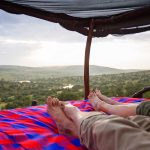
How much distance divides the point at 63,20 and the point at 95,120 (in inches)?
82.7

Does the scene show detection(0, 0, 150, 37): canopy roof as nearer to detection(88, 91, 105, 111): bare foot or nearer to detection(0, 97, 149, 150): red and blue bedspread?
detection(88, 91, 105, 111): bare foot

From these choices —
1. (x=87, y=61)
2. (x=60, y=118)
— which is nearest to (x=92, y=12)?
(x=87, y=61)

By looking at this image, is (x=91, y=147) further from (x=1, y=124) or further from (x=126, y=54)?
(x=126, y=54)

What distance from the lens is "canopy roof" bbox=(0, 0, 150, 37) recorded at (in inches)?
101

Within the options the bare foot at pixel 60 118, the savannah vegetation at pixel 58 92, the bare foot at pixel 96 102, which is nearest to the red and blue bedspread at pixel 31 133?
the bare foot at pixel 60 118

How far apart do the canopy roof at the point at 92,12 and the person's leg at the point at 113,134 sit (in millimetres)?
1716

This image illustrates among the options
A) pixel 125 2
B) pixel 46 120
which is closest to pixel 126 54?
pixel 125 2

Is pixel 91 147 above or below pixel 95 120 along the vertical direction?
below

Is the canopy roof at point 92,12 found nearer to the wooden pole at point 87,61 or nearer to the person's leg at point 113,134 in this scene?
the wooden pole at point 87,61

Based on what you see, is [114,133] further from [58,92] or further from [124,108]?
[58,92]

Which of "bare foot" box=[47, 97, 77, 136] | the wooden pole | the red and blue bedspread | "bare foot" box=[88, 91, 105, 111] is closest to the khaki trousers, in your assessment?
the red and blue bedspread

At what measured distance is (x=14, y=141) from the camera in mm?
1203

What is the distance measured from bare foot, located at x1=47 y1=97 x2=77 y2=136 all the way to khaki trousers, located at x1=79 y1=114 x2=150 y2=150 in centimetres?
27

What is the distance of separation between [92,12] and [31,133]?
189 centimetres
